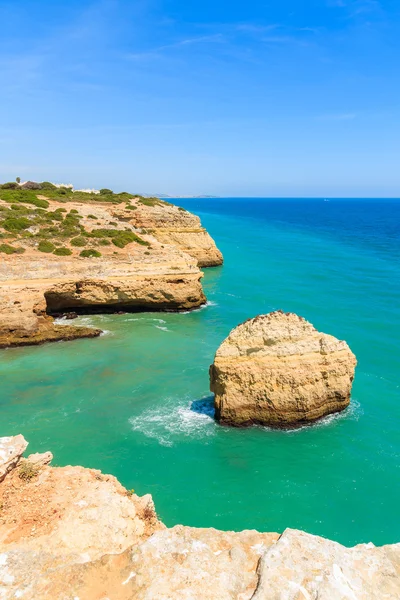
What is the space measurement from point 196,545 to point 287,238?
285 ft

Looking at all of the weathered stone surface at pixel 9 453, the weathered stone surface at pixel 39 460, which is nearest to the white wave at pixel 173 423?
the weathered stone surface at pixel 39 460

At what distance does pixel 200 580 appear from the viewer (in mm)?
6098

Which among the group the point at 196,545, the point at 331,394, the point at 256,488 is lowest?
the point at 256,488

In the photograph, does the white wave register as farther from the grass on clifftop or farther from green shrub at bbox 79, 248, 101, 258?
the grass on clifftop

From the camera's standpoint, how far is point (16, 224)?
3947 centimetres

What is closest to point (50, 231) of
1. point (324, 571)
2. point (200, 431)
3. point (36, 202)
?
point (36, 202)

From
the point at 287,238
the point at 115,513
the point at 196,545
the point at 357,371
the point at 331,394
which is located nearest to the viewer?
the point at 196,545

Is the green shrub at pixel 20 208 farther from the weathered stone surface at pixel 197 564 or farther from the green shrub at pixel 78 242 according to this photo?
the weathered stone surface at pixel 197 564

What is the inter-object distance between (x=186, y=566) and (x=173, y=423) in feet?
39.9

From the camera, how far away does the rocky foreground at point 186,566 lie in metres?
5.84

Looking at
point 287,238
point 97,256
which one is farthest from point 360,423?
point 287,238

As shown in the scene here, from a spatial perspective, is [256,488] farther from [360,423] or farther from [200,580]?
[200,580]

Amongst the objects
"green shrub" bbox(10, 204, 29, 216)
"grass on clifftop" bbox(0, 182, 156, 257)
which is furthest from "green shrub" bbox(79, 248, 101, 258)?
"green shrub" bbox(10, 204, 29, 216)

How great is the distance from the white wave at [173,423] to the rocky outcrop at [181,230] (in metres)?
37.7
